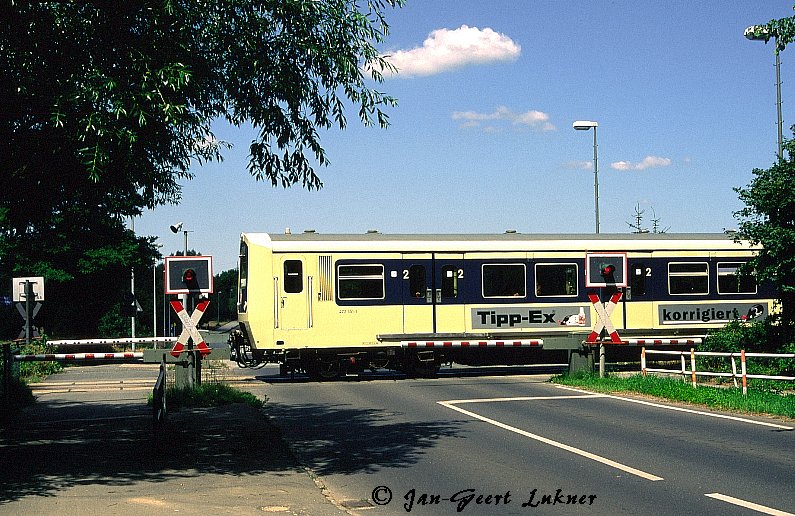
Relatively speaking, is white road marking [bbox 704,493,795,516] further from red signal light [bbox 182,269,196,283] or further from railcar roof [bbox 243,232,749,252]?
railcar roof [bbox 243,232,749,252]

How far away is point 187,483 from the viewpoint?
9414 mm

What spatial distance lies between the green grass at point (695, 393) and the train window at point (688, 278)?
16.9 feet

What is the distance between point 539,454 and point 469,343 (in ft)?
40.8

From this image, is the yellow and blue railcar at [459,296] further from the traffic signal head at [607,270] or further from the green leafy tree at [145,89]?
the green leafy tree at [145,89]

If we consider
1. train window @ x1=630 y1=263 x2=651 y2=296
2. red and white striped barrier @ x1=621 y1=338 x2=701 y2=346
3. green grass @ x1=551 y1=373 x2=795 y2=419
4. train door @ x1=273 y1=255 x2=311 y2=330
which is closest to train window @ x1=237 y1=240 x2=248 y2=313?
train door @ x1=273 y1=255 x2=311 y2=330

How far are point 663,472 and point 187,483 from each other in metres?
4.78

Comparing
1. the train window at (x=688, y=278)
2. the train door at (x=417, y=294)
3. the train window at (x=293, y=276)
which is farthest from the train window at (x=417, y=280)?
the train window at (x=688, y=278)

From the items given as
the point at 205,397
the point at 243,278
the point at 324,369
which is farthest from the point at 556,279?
the point at 205,397

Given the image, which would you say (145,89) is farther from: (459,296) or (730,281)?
(730,281)

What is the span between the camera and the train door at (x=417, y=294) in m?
24.6

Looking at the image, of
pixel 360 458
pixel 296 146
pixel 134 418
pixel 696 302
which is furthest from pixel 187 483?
pixel 696 302

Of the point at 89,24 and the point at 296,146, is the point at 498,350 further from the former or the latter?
the point at 89,24

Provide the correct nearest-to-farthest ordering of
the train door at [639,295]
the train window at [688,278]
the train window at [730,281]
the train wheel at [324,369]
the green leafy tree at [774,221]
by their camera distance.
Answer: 1. the green leafy tree at [774,221]
2. the train wheel at [324,369]
3. the train door at [639,295]
4. the train window at [688,278]
5. the train window at [730,281]

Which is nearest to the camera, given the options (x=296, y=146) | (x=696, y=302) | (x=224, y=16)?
(x=224, y=16)
